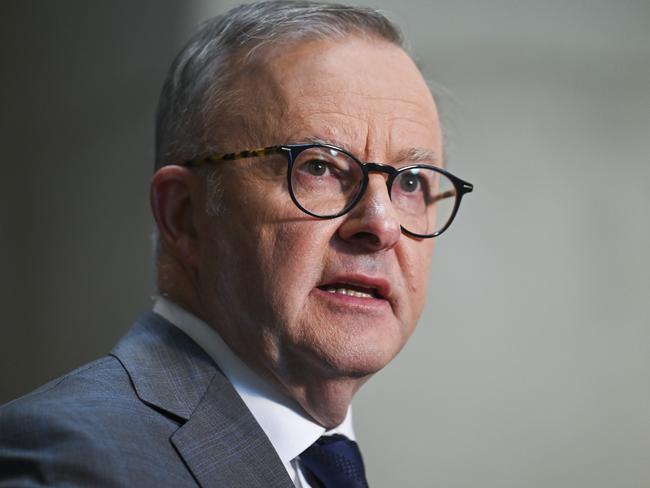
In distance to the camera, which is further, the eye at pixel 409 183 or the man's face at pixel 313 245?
the eye at pixel 409 183

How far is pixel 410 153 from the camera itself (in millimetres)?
1451

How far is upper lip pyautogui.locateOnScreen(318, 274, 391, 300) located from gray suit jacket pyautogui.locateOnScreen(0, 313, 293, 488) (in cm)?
28

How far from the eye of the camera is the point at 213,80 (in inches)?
58.1

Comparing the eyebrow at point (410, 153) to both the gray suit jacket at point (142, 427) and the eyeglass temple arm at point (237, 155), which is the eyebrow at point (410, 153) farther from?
the gray suit jacket at point (142, 427)

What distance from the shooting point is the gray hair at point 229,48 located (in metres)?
1.45

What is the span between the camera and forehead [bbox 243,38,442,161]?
4.50 ft

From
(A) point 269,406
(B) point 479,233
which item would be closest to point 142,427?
(A) point 269,406

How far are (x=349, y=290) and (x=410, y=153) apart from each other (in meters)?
0.31

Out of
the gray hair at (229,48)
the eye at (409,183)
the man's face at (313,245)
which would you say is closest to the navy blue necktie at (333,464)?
the man's face at (313,245)

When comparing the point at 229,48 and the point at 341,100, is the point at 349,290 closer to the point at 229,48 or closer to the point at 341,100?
the point at 341,100

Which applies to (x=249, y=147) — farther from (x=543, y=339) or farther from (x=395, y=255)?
(x=543, y=339)

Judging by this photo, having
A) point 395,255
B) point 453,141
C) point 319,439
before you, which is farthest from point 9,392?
point 453,141

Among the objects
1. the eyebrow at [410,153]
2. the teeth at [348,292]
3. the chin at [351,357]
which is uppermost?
the eyebrow at [410,153]

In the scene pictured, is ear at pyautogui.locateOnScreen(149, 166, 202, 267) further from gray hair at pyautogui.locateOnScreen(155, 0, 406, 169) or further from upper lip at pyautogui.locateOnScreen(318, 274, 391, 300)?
upper lip at pyautogui.locateOnScreen(318, 274, 391, 300)
